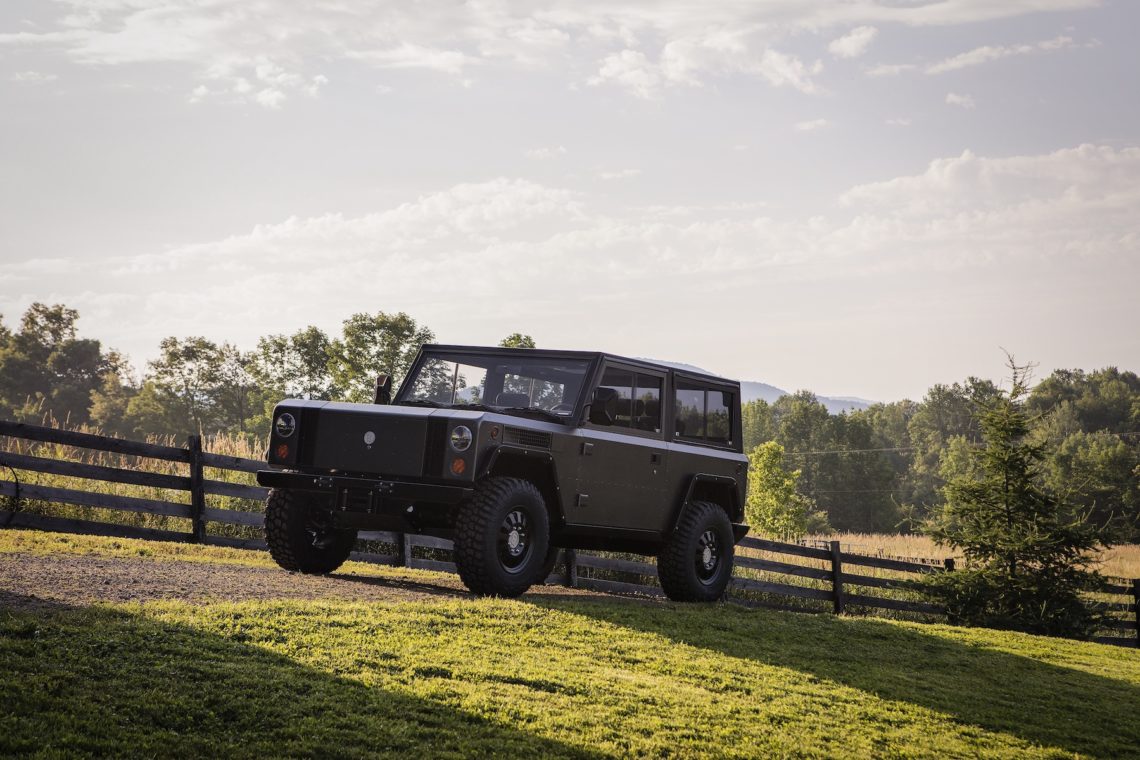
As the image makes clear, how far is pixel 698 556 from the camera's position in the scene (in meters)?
12.2

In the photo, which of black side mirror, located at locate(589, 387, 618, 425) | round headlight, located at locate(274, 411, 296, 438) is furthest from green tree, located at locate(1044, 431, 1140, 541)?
round headlight, located at locate(274, 411, 296, 438)

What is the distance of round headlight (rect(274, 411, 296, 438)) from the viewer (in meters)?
10.3

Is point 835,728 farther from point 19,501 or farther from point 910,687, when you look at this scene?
point 19,501

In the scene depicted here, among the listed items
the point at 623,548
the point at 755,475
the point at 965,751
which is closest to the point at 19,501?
the point at 623,548

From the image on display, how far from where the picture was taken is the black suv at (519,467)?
961 centimetres

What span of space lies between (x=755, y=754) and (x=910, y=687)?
126 inches

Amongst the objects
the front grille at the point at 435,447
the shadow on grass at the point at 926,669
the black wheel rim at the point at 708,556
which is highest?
the front grille at the point at 435,447

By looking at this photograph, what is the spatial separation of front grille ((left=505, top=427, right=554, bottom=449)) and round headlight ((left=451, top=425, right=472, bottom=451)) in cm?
41

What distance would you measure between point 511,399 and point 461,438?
1700 mm

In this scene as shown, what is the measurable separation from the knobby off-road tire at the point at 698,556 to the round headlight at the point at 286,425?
4245mm

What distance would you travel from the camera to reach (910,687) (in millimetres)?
8641

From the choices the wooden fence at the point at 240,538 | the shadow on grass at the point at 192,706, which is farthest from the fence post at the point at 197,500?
the shadow on grass at the point at 192,706

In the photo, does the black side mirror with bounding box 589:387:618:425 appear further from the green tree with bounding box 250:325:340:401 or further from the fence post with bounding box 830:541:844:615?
the green tree with bounding box 250:325:340:401

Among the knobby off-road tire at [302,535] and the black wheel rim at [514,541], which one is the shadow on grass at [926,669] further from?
the knobby off-road tire at [302,535]
